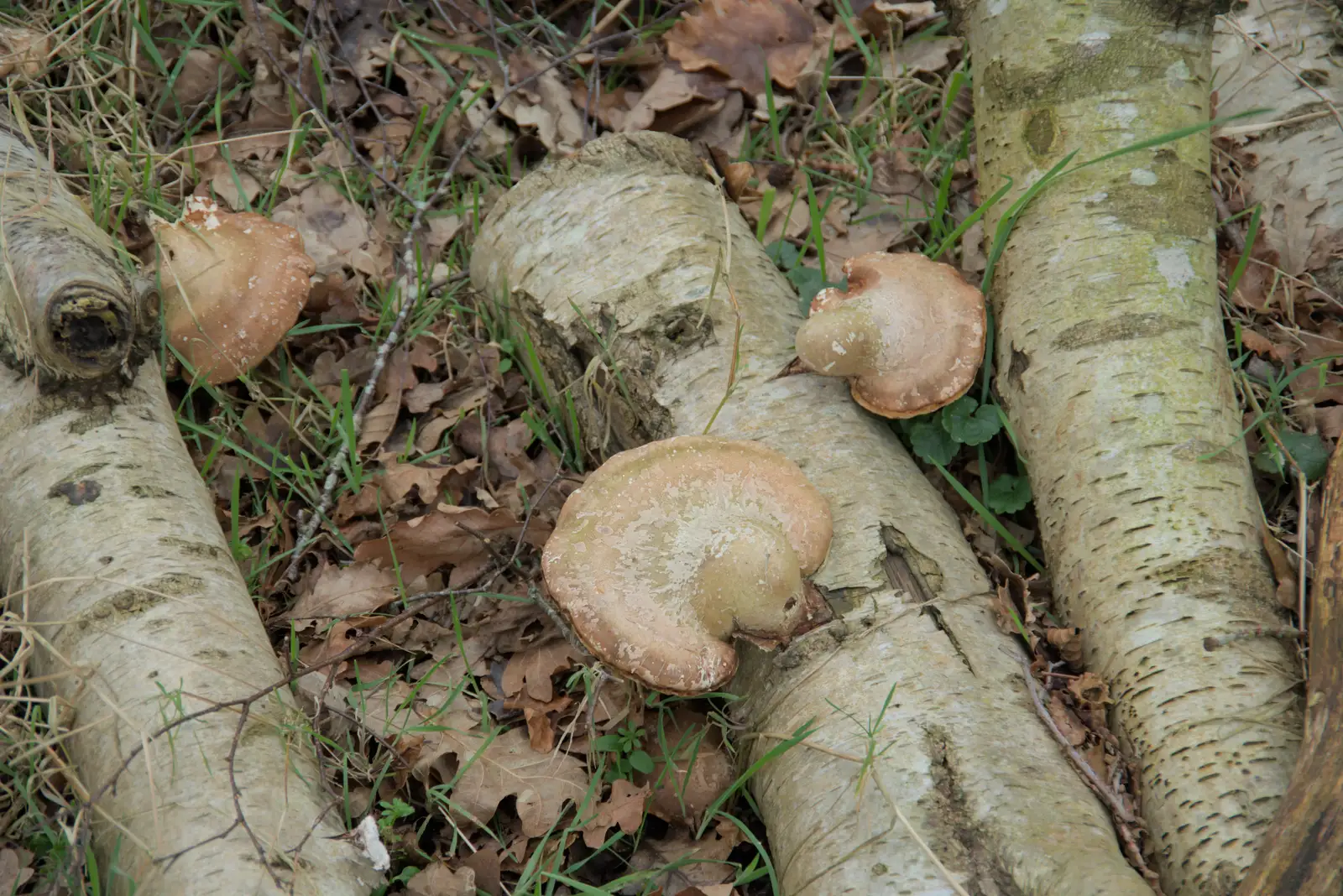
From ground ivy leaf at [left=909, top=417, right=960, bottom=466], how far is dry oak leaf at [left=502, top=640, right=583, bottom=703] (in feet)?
4.49

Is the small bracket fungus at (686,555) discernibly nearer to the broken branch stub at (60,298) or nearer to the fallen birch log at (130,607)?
the fallen birch log at (130,607)

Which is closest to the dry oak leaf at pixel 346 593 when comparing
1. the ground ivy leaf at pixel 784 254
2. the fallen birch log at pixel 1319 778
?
the ground ivy leaf at pixel 784 254

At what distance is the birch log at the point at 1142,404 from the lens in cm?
248

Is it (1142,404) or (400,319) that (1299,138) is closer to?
(1142,404)

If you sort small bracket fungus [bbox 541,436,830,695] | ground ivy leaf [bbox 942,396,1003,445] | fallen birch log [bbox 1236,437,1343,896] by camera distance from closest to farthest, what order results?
fallen birch log [bbox 1236,437,1343,896] → small bracket fungus [bbox 541,436,830,695] → ground ivy leaf [bbox 942,396,1003,445]

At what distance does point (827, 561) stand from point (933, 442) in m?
0.79

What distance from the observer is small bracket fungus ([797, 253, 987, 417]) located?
307 centimetres

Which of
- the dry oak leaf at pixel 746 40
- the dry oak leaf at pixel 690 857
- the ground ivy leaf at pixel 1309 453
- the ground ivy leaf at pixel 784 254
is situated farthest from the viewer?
the dry oak leaf at pixel 746 40

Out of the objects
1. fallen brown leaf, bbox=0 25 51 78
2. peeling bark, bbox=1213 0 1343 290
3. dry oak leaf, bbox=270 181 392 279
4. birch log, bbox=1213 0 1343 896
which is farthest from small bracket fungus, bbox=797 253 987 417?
fallen brown leaf, bbox=0 25 51 78

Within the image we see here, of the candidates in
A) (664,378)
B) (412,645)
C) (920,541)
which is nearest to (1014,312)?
(920,541)

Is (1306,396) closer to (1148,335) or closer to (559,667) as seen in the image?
(1148,335)

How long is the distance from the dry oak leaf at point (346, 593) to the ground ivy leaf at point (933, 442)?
6.23ft

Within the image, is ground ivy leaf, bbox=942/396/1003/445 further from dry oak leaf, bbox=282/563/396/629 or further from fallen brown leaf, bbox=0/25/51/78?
fallen brown leaf, bbox=0/25/51/78

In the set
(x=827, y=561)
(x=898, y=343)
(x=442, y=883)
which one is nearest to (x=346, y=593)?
(x=442, y=883)
